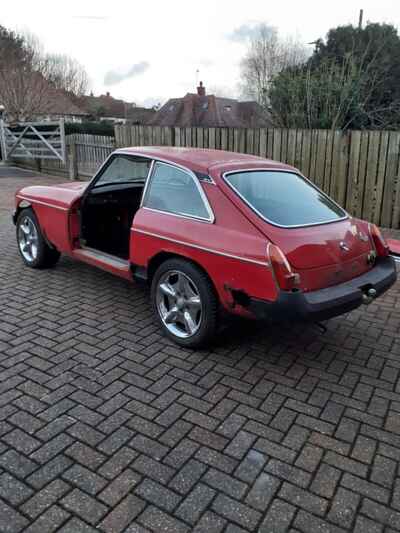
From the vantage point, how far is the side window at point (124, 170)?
171 inches

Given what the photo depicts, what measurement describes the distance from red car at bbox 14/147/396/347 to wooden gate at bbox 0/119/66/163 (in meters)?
10.1

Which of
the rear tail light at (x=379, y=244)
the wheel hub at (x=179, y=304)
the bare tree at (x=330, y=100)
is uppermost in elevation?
the bare tree at (x=330, y=100)

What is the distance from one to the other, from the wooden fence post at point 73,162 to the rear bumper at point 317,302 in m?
11.4

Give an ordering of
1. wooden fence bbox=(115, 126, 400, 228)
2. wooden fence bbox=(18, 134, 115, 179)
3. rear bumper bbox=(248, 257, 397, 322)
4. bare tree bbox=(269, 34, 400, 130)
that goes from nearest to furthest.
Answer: rear bumper bbox=(248, 257, 397, 322) → wooden fence bbox=(115, 126, 400, 228) → bare tree bbox=(269, 34, 400, 130) → wooden fence bbox=(18, 134, 115, 179)

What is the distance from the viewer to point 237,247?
3121mm

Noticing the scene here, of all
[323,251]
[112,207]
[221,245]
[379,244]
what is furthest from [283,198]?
[112,207]

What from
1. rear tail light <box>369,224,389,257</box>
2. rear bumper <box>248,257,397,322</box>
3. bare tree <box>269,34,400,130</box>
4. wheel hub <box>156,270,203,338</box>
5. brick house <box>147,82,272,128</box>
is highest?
brick house <box>147,82,272,128</box>

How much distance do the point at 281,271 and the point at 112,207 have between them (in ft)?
9.11

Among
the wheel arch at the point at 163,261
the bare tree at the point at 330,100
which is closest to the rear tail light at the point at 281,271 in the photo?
the wheel arch at the point at 163,261

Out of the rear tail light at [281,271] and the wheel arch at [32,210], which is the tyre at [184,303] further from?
the wheel arch at [32,210]

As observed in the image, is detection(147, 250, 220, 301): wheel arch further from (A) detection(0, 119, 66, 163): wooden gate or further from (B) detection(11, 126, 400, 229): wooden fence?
(A) detection(0, 119, 66, 163): wooden gate

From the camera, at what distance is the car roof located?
3.62 m

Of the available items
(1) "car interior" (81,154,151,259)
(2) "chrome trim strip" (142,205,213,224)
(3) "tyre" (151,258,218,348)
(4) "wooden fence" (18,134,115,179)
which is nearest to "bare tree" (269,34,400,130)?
(4) "wooden fence" (18,134,115,179)

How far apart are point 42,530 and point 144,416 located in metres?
0.90
